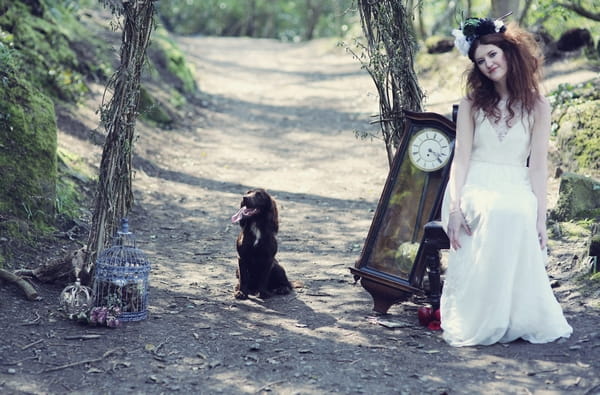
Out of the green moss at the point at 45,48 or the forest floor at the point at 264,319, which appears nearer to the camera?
the forest floor at the point at 264,319

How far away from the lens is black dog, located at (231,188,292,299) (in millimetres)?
5500

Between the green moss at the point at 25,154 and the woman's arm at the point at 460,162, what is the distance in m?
3.76

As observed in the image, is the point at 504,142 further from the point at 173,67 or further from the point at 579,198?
the point at 173,67

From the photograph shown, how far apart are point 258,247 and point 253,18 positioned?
28.3 meters

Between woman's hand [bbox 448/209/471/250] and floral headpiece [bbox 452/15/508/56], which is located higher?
floral headpiece [bbox 452/15/508/56]

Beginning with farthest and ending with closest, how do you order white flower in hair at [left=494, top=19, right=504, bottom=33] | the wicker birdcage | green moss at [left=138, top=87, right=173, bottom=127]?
1. green moss at [left=138, top=87, right=173, bottom=127]
2. the wicker birdcage
3. white flower in hair at [left=494, top=19, right=504, bottom=33]

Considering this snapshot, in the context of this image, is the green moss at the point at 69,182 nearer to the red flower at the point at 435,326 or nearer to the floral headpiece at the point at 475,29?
the red flower at the point at 435,326

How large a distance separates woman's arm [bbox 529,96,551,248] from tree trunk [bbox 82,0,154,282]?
2.71 m

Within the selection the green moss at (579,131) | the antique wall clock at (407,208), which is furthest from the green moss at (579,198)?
the antique wall clock at (407,208)

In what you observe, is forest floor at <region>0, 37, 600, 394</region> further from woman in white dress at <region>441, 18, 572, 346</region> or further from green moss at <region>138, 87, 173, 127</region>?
green moss at <region>138, 87, 173, 127</region>

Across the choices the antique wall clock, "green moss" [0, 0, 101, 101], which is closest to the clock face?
the antique wall clock

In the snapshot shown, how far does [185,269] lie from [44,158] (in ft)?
5.77

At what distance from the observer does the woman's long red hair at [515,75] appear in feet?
15.3

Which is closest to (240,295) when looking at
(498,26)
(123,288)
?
(123,288)
